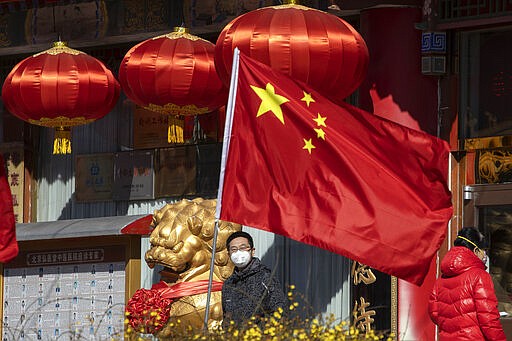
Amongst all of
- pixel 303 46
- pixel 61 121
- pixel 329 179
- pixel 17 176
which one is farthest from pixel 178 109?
pixel 329 179

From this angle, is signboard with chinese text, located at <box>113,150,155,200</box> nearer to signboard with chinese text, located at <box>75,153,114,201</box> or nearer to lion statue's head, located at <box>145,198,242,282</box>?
signboard with chinese text, located at <box>75,153,114,201</box>

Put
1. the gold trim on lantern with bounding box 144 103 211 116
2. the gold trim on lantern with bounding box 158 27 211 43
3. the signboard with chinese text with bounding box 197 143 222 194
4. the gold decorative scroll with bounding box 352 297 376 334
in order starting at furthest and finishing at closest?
the signboard with chinese text with bounding box 197 143 222 194 → the gold trim on lantern with bounding box 158 27 211 43 → the gold trim on lantern with bounding box 144 103 211 116 → the gold decorative scroll with bounding box 352 297 376 334

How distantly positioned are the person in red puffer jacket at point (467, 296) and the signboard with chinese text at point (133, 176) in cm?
516

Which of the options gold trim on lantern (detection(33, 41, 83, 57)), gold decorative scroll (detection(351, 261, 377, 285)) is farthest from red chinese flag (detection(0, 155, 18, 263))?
gold decorative scroll (detection(351, 261, 377, 285))

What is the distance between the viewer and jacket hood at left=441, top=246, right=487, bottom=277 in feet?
40.5

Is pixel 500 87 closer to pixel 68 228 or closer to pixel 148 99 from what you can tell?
pixel 148 99

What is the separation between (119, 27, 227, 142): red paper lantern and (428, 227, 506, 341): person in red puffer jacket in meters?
3.48

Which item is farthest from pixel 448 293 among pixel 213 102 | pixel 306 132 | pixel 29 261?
pixel 29 261

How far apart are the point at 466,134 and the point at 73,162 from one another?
4.73 meters

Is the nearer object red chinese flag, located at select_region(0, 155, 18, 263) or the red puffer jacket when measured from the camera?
the red puffer jacket

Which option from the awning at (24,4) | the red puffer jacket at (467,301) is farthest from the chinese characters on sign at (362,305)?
the awning at (24,4)

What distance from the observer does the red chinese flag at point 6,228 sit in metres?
14.7

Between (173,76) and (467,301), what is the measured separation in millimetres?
3942

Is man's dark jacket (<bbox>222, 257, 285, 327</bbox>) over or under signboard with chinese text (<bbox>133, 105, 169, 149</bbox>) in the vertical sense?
under
